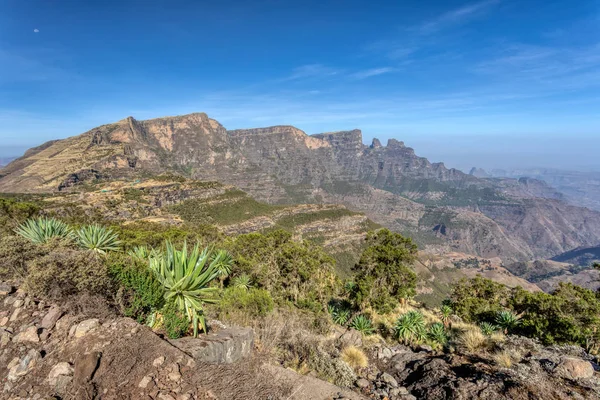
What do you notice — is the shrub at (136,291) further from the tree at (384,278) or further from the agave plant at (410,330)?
the tree at (384,278)

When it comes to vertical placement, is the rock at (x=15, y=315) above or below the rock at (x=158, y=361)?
above

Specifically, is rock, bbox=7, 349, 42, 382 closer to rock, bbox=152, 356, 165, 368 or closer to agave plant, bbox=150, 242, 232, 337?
rock, bbox=152, 356, 165, 368

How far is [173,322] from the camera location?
5562mm

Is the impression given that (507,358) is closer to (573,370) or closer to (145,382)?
(573,370)

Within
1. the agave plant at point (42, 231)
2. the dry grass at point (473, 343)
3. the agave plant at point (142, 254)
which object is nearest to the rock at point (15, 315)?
the agave plant at point (142, 254)

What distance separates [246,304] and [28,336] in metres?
6.72

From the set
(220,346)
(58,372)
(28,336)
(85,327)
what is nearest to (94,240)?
(28,336)

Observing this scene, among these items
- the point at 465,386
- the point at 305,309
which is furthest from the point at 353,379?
the point at 305,309

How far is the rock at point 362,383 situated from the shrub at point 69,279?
5.81 metres

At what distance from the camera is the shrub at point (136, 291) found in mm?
5764

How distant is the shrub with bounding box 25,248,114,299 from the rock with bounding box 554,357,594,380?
1000 cm

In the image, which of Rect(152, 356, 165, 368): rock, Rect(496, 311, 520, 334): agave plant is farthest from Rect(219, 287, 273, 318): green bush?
Rect(496, 311, 520, 334): agave plant

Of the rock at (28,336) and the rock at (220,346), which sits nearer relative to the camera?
the rock at (28,336)

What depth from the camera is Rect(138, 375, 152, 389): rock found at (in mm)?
4031
